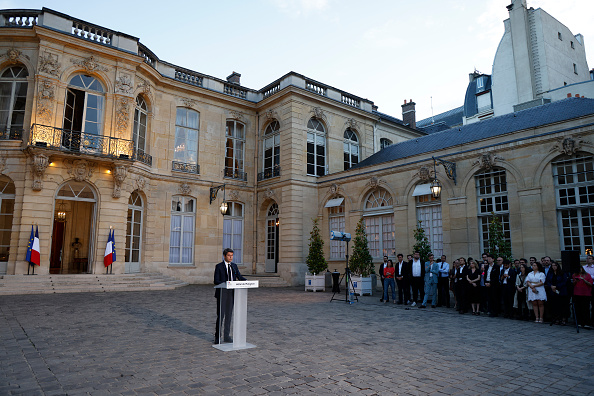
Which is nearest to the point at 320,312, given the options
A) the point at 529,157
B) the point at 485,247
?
the point at 485,247

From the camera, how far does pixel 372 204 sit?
15859mm

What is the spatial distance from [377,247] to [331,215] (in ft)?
9.21

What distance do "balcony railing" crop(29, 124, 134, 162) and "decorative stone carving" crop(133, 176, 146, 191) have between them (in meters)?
1.01

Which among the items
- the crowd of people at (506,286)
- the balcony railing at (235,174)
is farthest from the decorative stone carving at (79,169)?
the crowd of people at (506,286)

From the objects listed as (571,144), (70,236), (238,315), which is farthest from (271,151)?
(238,315)

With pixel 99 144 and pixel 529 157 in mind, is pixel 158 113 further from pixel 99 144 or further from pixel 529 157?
pixel 529 157

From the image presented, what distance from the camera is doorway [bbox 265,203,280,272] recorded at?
18109mm

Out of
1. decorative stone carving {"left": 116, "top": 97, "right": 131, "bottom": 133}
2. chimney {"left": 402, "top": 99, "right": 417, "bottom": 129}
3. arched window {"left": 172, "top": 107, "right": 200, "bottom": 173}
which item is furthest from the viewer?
chimney {"left": 402, "top": 99, "right": 417, "bottom": 129}

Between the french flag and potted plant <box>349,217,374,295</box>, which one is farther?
the french flag

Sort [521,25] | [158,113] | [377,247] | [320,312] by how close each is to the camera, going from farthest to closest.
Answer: [521,25], [158,113], [377,247], [320,312]

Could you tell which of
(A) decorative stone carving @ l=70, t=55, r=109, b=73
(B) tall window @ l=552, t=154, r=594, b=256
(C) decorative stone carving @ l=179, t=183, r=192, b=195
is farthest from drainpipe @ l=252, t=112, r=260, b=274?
(B) tall window @ l=552, t=154, r=594, b=256

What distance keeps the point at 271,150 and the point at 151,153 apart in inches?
216

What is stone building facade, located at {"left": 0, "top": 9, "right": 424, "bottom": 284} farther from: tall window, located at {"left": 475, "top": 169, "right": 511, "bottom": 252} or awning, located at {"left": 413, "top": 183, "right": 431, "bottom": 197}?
tall window, located at {"left": 475, "top": 169, "right": 511, "bottom": 252}

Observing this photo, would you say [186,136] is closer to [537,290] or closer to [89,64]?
[89,64]
